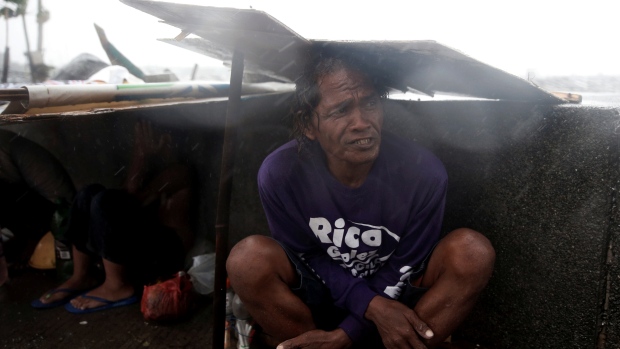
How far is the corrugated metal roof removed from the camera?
1.51m

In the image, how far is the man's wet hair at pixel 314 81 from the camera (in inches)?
78.8

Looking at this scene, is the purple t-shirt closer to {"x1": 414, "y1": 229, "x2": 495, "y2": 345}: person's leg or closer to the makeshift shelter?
{"x1": 414, "y1": 229, "x2": 495, "y2": 345}: person's leg

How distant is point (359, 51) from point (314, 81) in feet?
1.08

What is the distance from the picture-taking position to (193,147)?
3520 mm

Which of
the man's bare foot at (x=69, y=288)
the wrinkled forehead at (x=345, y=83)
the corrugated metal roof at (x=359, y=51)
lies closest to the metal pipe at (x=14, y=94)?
the corrugated metal roof at (x=359, y=51)

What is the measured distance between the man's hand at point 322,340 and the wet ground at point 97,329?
0.94 m

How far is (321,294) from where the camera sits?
2199mm

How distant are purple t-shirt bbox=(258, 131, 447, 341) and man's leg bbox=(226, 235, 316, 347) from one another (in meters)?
0.18

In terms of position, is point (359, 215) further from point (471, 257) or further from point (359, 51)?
point (359, 51)

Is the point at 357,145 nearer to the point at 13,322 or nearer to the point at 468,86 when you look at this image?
the point at 468,86

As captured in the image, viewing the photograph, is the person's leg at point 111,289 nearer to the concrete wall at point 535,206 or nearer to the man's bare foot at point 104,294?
the man's bare foot at point 104,294

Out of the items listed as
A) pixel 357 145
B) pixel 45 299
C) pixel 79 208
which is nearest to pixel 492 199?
pixel 357 145

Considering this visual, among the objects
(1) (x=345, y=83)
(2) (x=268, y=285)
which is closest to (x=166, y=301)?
(2) (x=268, y=285)

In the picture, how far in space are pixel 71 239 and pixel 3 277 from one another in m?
0.50
